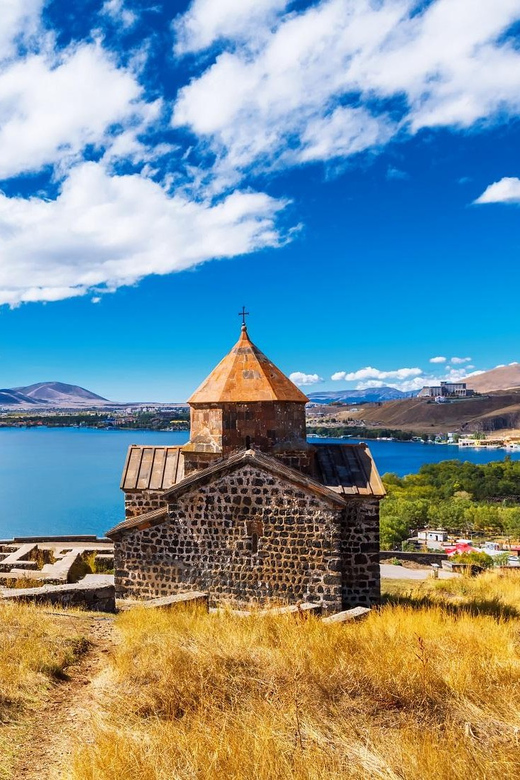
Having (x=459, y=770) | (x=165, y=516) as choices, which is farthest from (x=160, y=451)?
(x=459, y=770)

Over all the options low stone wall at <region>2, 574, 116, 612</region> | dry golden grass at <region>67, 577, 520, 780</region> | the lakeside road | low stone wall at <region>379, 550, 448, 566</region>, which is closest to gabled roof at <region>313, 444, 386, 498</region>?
dry golden grass at <region>67, 577, 520, 780</region>

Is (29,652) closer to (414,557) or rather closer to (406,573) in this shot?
(406,573)

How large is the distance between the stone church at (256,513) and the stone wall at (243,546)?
15mm

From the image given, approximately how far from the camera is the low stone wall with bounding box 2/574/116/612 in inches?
283

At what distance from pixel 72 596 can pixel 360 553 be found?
14.7ft

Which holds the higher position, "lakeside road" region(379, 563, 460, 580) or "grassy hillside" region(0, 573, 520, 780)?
"grassy hillside" region(0, 573, 520, 780)

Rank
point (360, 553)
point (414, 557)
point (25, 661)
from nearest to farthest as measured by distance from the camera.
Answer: point (25, 661) < point (360, 553) < point (414, 557)

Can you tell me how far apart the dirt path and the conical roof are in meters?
4.63

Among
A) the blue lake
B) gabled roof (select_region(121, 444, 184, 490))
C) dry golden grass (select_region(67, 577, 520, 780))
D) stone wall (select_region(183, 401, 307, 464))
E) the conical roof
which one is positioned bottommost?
the blue lake

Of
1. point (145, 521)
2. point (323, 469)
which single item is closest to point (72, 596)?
point (145, 521)

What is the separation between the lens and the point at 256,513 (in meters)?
8.21

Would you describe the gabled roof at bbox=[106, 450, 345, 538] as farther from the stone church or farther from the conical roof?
the conical roof

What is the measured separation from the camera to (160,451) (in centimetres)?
1061

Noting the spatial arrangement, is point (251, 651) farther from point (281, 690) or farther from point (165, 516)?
point (165, 516)
